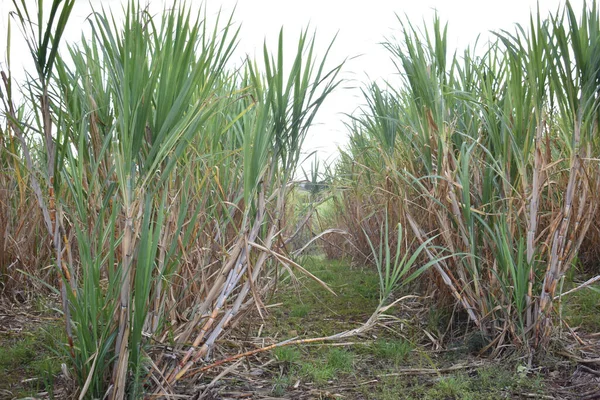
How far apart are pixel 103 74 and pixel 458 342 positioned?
168 centimetres

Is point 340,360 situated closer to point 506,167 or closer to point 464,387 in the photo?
point 464,387

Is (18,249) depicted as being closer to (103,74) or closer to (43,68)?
(103,74)

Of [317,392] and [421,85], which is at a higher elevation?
[421,85]

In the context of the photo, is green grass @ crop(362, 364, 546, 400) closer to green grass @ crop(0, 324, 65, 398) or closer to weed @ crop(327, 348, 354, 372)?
weed @ crop(327, 348, 354, 372)

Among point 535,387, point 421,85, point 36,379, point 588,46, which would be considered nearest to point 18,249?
point 36,379

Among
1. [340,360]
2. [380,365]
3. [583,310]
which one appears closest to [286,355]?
[340,360]

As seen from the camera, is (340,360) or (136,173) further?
(340,360)

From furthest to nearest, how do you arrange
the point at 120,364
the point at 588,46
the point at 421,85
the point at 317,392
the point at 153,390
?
the point at 421,85, the point at 588,46, the point at 317,392, the point at 153,390, the point at 120,364

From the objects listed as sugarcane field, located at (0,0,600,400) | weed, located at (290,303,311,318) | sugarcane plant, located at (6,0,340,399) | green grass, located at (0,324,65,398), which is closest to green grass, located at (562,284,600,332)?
sugarcane field, located at (0,0,600,400)

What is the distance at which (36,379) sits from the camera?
1948 millimetres

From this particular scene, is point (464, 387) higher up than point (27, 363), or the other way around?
point (27, 363)

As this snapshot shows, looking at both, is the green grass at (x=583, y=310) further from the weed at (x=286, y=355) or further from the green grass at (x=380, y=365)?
the weed at (x=286, y=355)

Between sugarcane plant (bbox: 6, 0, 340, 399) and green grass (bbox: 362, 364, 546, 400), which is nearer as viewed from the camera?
sugarcane plant (bbox: 6, 0, 340, 399)

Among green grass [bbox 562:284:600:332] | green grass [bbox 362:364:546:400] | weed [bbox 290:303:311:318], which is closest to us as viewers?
green grass [bbox 362:364:546:400]
